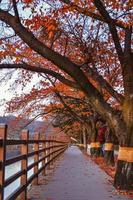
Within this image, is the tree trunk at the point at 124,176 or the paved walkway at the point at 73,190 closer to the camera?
the paved walkway at the point at 73,190

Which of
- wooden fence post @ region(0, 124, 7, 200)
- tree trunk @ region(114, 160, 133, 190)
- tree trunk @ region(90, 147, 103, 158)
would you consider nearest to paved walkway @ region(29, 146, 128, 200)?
tree trunk @ region(114, 160, 133, 190)

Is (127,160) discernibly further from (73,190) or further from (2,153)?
(2,153)

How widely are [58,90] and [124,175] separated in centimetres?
2147

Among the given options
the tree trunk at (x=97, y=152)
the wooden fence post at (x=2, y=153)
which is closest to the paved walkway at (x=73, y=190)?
the wooden fence post at (x=2, y=153)

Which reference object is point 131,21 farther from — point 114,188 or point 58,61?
point 114,188

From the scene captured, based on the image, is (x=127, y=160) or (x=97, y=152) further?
(x=97, y=152)

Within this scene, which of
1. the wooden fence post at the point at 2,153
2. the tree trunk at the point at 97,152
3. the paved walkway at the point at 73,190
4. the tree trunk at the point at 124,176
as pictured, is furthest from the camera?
the tree trunk at the point at 97,152

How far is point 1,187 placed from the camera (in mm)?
8539

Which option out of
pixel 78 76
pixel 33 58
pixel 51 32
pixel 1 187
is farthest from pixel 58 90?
pixel 1 187

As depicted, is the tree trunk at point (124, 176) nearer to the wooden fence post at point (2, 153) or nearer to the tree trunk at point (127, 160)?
the tree trunk at point (127, 160)

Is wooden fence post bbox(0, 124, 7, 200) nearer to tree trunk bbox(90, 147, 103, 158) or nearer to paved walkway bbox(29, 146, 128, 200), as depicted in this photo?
paved walkway bbox(29, 146, 128, 200)

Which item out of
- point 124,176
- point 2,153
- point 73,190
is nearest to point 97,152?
point 124,176

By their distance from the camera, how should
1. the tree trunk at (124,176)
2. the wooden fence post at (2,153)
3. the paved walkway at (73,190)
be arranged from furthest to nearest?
the tree trunk at (124,176), the paved walkway at (73,190), the wooden fence post at (2,153)

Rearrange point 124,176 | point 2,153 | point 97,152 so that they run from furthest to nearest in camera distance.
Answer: point 97,152 → point 124,176 → point 2,153
